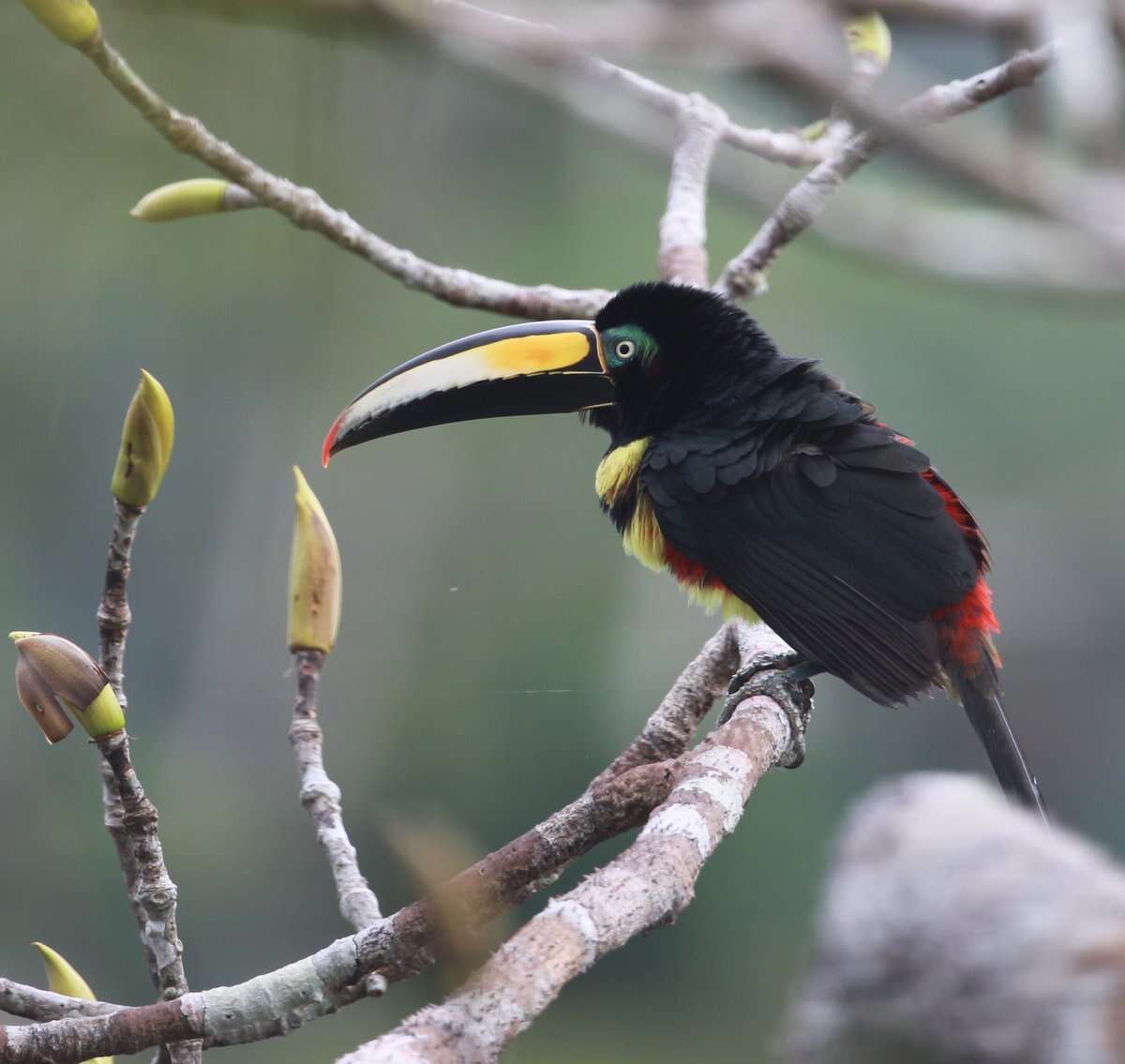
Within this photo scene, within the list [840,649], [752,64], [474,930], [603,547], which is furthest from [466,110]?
[474,930]

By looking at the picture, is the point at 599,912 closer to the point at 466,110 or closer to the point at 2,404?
the point at 466,110

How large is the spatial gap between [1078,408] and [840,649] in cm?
658

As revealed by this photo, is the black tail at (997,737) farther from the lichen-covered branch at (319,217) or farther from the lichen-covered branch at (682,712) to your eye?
the lichen-covered branch at (319,217)

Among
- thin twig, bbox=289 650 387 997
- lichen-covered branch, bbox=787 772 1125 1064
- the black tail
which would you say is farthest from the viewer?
the black tail

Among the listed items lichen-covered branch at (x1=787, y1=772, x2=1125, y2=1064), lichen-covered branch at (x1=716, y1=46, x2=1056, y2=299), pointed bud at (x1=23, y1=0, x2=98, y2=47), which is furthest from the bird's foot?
pointed bud at (x1=23, y1=0, x2=98, y2=47)

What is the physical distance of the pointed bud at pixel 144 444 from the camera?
1.24 meters

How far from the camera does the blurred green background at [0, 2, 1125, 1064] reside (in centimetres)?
605

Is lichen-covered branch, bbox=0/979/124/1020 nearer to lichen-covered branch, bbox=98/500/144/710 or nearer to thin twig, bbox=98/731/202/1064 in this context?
thin twig, bbox=98/731/202/1064

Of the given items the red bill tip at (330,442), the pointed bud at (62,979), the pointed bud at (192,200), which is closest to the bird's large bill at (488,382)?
the red bill tip at (330,442)

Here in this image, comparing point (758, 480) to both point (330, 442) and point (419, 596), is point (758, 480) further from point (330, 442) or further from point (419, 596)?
point (419, 596)

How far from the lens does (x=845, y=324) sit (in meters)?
7.34

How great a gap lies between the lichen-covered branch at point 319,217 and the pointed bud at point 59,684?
75 centimetres

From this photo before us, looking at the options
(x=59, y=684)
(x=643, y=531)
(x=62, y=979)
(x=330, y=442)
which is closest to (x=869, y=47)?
(x=643, y=531)

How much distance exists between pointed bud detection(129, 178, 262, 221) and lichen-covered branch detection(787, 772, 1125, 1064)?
1423 mm
